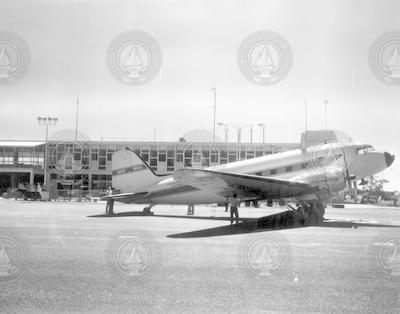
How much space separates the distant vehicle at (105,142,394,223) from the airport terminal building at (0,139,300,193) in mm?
47098

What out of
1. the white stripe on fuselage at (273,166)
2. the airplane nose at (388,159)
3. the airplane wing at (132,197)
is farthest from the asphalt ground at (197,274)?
the airplane wing at (132,197)

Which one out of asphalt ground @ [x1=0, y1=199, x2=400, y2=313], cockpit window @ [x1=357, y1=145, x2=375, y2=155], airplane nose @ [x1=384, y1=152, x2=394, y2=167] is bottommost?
asphalt ground @ [x1=0, y1=199, x2=400, y2=313]

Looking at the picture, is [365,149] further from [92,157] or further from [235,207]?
[92,157]

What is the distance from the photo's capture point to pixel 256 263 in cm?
1036

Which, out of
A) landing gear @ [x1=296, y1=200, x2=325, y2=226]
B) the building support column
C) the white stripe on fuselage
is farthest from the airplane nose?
the building support column

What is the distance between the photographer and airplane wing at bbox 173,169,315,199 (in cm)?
2098

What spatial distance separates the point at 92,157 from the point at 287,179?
63740 millimetres

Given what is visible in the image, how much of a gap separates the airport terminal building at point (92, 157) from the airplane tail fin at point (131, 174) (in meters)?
45.0

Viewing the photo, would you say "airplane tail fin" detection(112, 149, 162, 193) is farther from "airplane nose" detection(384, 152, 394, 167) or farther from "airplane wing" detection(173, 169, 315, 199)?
"airplane nose" detection(384, 152, 394, 167)

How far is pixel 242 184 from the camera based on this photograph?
22219mm

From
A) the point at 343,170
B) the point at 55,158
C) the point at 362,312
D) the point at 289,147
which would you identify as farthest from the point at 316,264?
the point at 55,158

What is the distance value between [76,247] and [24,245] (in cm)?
160

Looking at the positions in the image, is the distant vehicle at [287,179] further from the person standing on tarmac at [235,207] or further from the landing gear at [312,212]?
the person standing on tarmac at [235,207]

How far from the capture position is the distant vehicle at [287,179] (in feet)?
72.2
